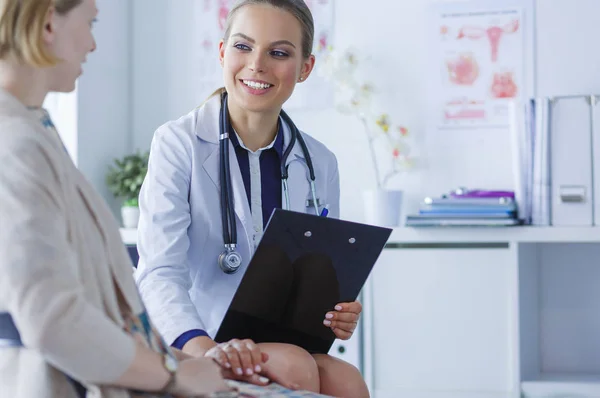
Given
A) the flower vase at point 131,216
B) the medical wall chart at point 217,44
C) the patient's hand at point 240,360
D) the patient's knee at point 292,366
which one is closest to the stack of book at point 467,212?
the medical wall chart at point 217,44

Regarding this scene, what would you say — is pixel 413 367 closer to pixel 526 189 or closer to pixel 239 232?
pixel 526 189

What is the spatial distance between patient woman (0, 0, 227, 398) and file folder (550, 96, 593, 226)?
2.01 m

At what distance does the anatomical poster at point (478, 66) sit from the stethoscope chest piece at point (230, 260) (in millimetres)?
1678

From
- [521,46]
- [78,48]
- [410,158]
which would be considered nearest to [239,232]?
[78,48]

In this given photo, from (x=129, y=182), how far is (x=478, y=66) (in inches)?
55.2

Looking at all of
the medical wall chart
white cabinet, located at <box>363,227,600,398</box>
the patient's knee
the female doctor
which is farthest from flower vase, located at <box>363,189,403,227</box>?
the patient's knee

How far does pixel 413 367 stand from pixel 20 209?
2136mm

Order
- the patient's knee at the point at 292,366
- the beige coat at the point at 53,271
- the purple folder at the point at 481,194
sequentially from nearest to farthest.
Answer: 1. the beige coat at the point at 53,271
2. the patient's knee at the point at 292,366
3. the purple folder at the point at 481,194

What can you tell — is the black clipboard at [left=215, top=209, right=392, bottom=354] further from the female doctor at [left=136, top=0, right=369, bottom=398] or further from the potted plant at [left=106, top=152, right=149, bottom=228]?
the potted plant at [left=106, top=152, right=149, bottom=228]

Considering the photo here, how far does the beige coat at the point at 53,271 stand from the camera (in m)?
0.77

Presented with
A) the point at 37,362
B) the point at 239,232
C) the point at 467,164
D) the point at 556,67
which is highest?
the point at 556,67

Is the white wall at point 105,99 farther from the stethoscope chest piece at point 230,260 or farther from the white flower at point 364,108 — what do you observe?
the stethoscope chest piece at point 230,260

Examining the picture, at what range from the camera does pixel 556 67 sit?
3.04 meters

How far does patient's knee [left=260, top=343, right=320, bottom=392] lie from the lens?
132 cm
